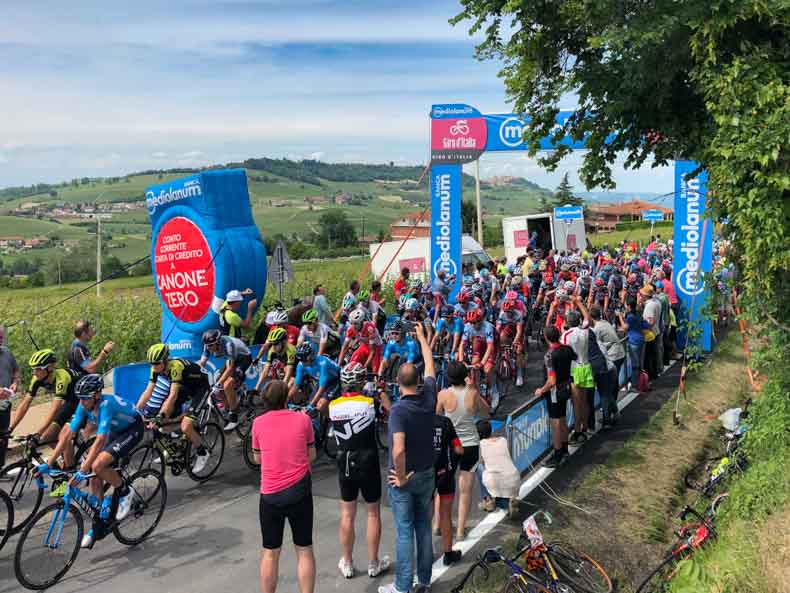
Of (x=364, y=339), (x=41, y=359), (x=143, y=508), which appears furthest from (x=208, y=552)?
(x=364, y=339)

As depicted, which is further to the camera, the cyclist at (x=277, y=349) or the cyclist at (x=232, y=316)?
the cyclist at (x=232, y=316)

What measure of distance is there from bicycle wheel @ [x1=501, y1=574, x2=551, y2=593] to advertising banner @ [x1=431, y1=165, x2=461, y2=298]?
1347 centimetres

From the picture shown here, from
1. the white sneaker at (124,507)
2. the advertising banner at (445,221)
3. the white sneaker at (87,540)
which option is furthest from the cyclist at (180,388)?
the advertising banner at (445,221)

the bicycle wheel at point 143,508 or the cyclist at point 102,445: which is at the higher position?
the cyclist at point 102,445

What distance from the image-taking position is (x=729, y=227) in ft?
25.1

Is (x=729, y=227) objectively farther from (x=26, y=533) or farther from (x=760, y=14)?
(x=26, y=533)

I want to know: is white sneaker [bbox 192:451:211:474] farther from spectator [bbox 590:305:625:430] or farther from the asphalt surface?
spectator [bbox 590:305:625:430]

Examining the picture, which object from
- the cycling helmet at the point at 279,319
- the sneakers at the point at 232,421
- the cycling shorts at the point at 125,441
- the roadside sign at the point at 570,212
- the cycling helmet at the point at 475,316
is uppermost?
the roadside sign at the point at 570,212

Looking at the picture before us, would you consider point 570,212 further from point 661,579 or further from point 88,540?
point 88,540

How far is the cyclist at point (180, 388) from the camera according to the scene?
26.6ft

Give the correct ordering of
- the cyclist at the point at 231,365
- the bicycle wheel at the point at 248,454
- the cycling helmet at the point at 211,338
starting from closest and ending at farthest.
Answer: the bicycle wheel at the point at 248,454 → the cycling helmet at the point at 211,338 → the cyclist at the point at 231,365

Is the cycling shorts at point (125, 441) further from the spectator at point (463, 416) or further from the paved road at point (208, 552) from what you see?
the spectator at point (463, 416)

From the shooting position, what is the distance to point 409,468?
18.5 feet

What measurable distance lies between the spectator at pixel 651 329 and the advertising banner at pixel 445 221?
592 centimetres
